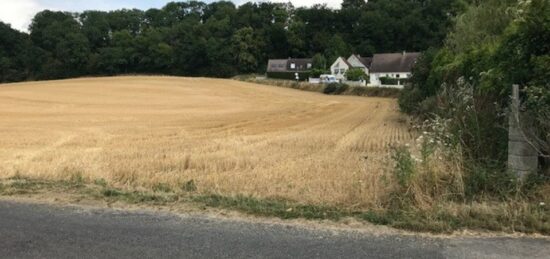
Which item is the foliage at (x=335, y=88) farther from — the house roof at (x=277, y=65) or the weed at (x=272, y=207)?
the weed at (x=272, y=207)

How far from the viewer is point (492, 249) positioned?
565cm

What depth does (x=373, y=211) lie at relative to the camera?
287 inches

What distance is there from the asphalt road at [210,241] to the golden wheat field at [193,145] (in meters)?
1.88

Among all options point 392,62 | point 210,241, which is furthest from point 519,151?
point 392,62

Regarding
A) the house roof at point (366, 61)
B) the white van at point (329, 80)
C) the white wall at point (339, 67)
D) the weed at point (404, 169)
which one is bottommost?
the weed at point (404, 169)

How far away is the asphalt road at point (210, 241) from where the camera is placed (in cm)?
551

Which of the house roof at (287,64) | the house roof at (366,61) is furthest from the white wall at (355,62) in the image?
the house roof at (287,64)

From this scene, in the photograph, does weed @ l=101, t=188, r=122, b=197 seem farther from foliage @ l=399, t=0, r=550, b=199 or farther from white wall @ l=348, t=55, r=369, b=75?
white wall @ l=348, t=55, r=369, b=75

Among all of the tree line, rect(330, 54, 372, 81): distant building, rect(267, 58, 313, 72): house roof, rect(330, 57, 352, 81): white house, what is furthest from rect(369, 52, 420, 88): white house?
rect(267, 58, 313, 72): house roof

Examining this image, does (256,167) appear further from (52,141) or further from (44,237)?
(52,141)

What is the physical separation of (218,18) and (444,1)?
64920mm

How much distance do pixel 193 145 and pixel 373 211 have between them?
617 inches

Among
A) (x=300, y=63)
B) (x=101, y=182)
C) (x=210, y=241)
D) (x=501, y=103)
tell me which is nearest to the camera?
(x=210, y=241)

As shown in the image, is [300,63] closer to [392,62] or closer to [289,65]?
[289,65]
